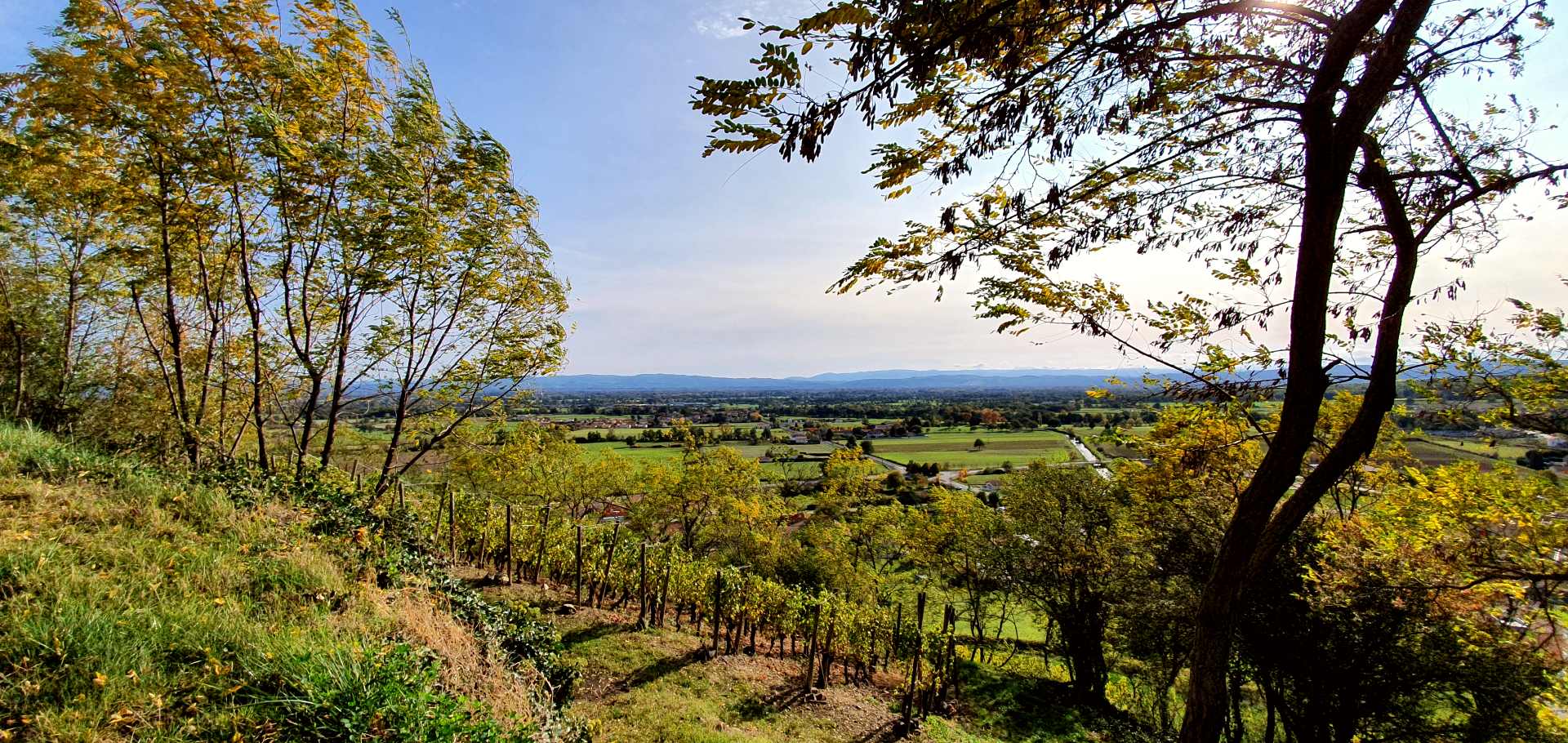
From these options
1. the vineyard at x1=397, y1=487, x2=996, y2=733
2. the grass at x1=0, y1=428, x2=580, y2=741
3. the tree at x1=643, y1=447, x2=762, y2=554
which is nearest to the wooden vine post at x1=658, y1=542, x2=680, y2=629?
the vineyard at x1=397, y1=487, x2=996, y2=733

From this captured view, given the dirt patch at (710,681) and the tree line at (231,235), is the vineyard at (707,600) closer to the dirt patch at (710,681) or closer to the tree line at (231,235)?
the dirt patch at (710,681)

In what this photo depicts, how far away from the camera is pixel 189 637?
329cm

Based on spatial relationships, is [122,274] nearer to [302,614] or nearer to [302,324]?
[302,324]

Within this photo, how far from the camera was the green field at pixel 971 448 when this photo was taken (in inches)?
2331

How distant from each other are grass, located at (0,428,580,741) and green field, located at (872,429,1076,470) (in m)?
54.4

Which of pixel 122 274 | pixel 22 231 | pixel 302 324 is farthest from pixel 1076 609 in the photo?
pixel 22 231

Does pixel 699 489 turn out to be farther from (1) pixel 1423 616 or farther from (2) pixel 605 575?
(1) pixel 1423 616

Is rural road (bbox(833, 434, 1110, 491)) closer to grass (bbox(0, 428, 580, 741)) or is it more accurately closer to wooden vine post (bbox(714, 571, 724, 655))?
wooden vine post (bbox(714, 571, 724, 655))

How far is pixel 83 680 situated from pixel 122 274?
12313 mm

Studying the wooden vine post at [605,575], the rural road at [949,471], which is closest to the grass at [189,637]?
the wooden vine post at [605,575]

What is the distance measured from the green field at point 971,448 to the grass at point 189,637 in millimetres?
54354

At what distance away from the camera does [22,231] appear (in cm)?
1005

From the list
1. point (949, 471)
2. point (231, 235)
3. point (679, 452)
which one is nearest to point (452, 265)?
point (231, 235)

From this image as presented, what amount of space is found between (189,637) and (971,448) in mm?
75435
